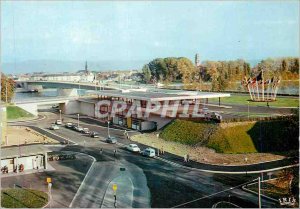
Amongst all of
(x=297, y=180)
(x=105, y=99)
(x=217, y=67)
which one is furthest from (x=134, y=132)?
(x=217, y=67)

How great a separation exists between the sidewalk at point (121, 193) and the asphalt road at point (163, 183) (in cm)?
44

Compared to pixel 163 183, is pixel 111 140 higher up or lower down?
higher up

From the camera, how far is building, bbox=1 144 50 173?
34.0 metres

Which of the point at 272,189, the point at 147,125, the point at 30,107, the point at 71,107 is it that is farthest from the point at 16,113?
the point at 272,189

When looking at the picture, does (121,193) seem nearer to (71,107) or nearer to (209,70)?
(71,107)

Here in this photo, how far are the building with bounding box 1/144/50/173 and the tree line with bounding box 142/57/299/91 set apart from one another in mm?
71765

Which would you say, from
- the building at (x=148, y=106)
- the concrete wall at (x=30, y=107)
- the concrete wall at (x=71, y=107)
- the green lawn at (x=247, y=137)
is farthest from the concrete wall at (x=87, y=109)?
the green lawn at (x=247, y=137)

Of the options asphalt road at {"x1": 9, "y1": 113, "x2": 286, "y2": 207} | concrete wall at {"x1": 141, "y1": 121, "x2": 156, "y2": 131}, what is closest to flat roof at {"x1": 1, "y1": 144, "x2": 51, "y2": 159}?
asphalt road at {"x1": 9, "y1": 113, "x2": 286, "y2": 207}

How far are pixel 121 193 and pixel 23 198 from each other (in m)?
6.90

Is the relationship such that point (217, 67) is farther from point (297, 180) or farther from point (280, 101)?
point (297, 180)

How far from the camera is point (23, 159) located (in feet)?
114

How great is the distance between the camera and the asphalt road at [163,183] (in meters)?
27.2

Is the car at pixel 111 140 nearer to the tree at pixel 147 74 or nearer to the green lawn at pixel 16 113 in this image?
the green lawn at pixel 16 113

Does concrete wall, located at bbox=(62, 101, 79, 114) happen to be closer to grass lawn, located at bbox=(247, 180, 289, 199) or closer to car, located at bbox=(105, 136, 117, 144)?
car, located at bbox=(105, 136, 117, 144)
